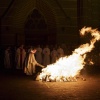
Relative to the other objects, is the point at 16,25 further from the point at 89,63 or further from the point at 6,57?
the point at 89,63

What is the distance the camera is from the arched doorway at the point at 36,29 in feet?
101

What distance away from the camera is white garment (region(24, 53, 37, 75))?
74.4 feet

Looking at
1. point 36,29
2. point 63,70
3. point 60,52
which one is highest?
point 36,29

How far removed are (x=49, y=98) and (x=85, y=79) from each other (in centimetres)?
569

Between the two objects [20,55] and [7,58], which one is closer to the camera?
[20,55]

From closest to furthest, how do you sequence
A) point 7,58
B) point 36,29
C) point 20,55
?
point 20,55
point 7,58
point 36,29

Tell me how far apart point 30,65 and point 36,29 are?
845cm

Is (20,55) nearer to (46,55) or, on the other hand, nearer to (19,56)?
(19,56)

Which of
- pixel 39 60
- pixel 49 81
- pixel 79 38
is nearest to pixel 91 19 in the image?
pixel 79 38

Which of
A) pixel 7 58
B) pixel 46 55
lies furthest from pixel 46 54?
pixel 7 58

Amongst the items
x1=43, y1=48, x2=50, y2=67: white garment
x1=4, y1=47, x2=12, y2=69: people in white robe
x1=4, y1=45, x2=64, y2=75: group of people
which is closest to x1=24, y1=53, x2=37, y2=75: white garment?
x1=4, y1=45, x2=64, y2=75: group of people

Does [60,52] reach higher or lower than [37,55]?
higher

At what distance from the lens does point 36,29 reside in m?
31.0

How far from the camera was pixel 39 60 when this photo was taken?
27234mm
